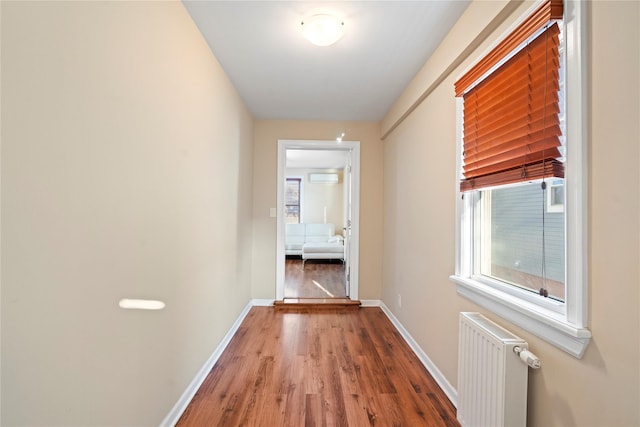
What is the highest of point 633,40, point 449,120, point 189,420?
point 449,120

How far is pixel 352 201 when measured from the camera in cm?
379

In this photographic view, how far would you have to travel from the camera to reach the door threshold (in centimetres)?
363

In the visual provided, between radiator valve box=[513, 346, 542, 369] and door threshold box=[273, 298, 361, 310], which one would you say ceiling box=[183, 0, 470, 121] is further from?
door threshold box=[273, 298, 361, 310]

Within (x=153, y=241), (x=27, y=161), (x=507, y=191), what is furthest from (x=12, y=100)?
(x=507, y=191)

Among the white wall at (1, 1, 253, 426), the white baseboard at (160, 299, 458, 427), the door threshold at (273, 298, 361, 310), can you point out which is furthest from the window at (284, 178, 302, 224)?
the white wall at (1, 1, 253, 426)

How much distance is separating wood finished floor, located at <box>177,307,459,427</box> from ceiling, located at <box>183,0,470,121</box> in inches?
95.3

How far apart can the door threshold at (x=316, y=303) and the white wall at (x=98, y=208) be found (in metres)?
1.79

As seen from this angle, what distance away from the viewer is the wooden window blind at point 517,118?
3.59 feet

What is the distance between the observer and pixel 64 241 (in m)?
0.88

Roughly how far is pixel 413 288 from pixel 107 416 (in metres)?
2.23

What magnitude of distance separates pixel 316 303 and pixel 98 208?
300 centimetres

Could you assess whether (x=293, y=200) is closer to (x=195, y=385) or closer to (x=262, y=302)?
(x=262, y=302)

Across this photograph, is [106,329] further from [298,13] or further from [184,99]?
[298,13]

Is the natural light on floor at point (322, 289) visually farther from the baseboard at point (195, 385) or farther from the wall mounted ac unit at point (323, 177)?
the wall mounted ac unit at point (323, 177)
